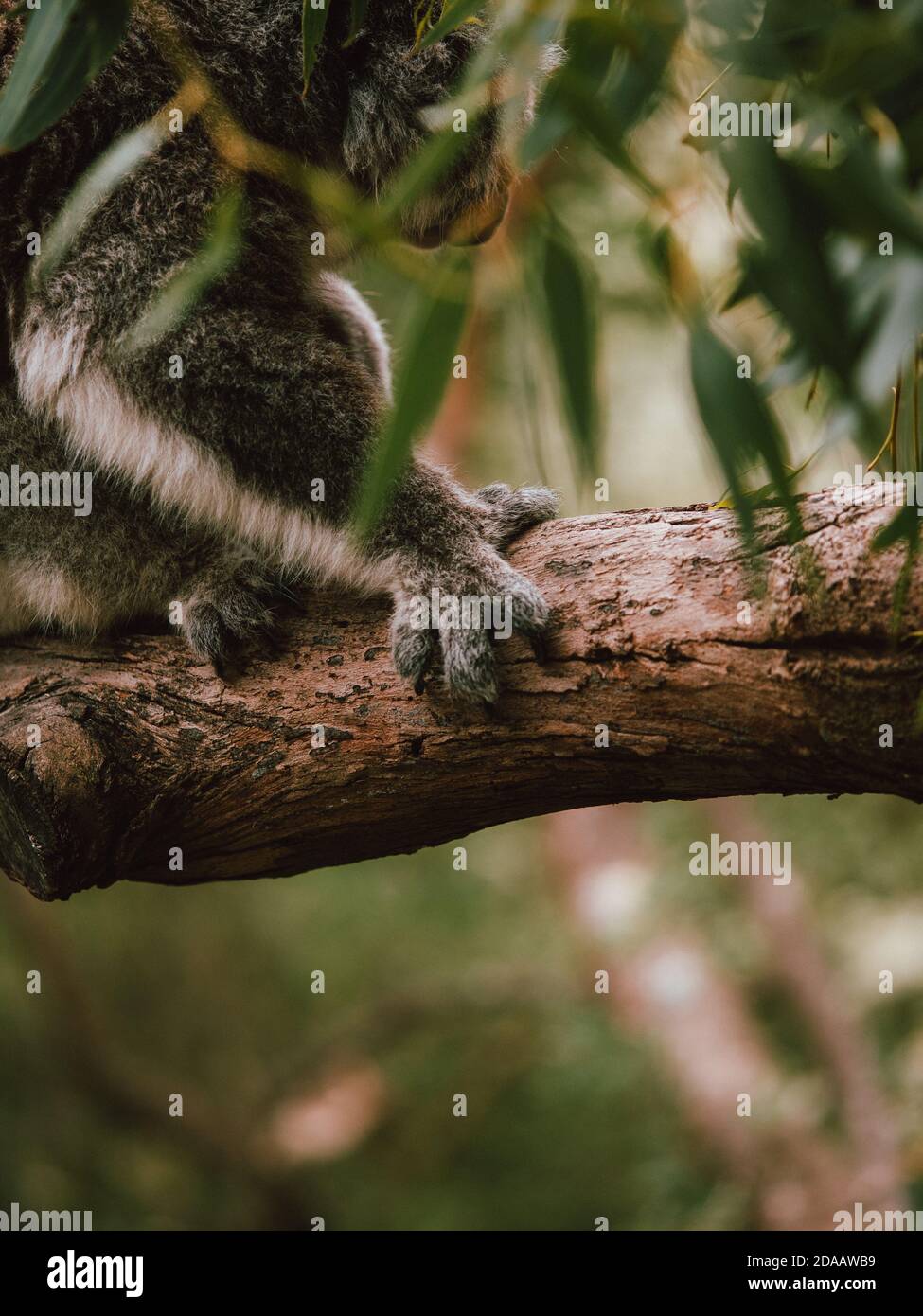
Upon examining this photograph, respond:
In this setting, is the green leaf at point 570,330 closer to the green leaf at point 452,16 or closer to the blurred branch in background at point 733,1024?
the green leaf at point 452,16

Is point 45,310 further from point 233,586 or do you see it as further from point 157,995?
point 157,995

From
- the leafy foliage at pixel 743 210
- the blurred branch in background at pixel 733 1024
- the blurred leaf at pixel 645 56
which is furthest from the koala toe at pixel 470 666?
the blurred branch in background at pixel 733 1024

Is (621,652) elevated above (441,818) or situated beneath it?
elevated above

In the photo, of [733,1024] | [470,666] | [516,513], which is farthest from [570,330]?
[733,1024]

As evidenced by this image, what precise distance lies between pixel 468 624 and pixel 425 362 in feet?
2.97

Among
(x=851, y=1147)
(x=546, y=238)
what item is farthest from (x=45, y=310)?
(x=851, y=1147)

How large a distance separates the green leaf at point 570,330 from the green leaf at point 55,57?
0.72 meters

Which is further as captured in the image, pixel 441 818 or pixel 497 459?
pixel 497 459

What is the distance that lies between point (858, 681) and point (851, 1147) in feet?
14.6

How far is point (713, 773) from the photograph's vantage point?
1.99 metres

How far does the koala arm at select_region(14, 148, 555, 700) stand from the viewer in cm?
248

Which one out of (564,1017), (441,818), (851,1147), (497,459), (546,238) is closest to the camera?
(546,238)

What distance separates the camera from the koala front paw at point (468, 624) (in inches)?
83.5

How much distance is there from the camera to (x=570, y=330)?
51.1 inches
